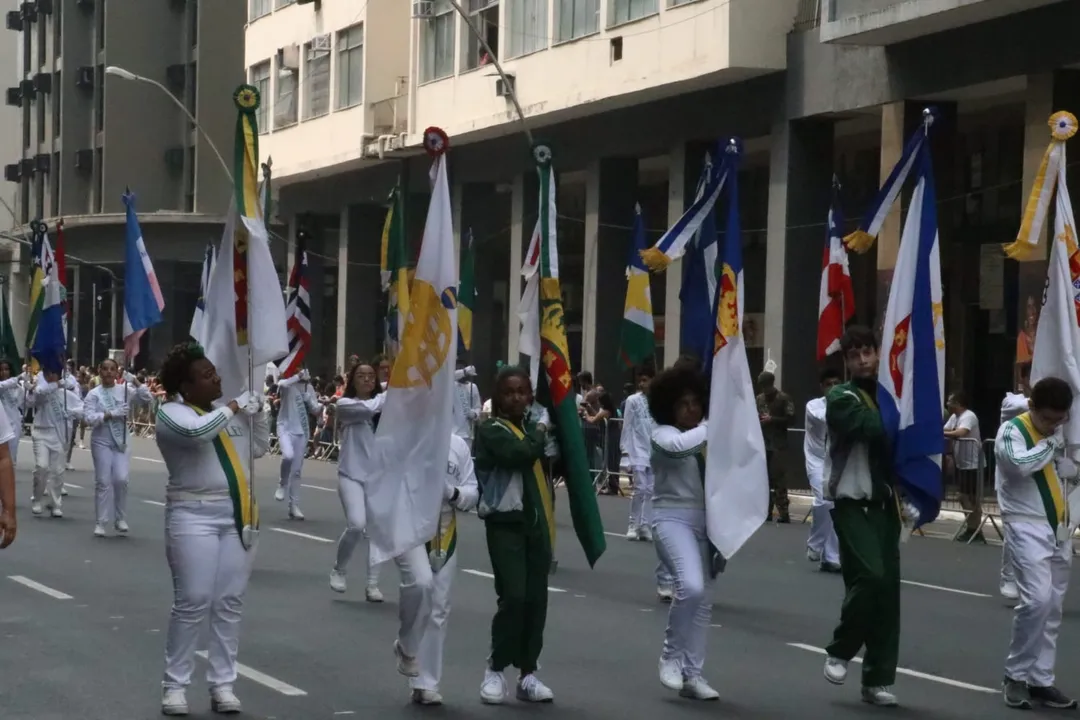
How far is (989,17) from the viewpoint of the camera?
24.1 metres

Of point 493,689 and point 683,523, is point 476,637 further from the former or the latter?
point 683,523

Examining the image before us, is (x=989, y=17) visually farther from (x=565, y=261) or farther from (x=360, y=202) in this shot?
(x=360, y=202)

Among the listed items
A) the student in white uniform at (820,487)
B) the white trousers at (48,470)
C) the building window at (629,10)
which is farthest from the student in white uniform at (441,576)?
the building window at (629,10)

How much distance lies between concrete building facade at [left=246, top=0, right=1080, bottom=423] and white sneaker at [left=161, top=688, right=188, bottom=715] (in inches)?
566

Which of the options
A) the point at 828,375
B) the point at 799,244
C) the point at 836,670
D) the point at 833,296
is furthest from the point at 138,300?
the point at 799,244

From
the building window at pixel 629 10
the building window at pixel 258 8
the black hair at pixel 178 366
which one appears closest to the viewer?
→ the black hair at pixel 178 366

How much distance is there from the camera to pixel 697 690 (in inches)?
389

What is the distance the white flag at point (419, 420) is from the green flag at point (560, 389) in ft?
2.25

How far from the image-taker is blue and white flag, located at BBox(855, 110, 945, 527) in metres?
9.65

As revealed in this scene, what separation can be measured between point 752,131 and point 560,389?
20022mm

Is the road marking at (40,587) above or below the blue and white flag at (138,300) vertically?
below

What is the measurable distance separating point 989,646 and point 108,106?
59254mm

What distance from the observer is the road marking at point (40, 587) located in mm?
14180

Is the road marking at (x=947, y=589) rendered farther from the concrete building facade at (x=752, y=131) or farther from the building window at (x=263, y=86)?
the building window at (x=263, y=86)
